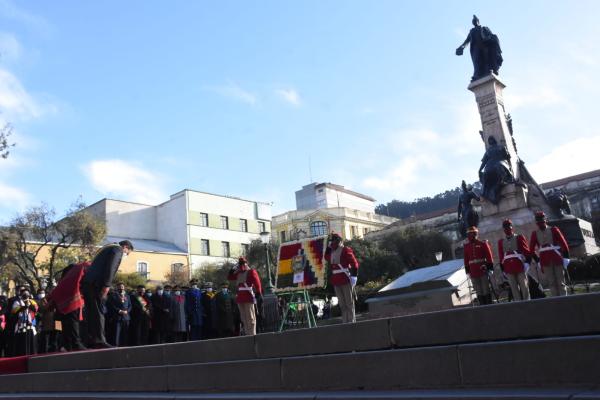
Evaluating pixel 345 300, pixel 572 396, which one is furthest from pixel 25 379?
pixel 572 396

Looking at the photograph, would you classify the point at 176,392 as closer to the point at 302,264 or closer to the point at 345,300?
the point at 345,300

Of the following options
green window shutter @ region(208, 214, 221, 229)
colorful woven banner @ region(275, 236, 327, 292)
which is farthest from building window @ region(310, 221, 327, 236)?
colorful woven banner @ region(275, 236, 327, 292)

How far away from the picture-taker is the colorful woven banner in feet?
45.8

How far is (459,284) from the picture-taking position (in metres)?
15.7

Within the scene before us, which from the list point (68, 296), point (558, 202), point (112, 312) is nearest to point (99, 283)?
point (68, 296)

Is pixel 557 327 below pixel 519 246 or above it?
below

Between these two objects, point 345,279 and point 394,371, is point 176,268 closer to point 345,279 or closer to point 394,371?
point 345,279

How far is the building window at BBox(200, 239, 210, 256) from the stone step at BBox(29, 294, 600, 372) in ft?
178

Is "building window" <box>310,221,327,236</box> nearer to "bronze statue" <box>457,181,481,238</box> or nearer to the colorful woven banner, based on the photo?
"bronze statue" <box>457,181,481,238</box>

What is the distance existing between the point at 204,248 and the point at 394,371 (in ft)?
191

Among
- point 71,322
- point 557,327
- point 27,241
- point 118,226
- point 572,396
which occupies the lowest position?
point 572,396

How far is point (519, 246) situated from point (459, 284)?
19.7 ft

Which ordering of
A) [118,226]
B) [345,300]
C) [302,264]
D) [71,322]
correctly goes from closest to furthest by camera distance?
[71,322], [345,300], [302,264], [118,226]

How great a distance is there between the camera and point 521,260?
9828mm
